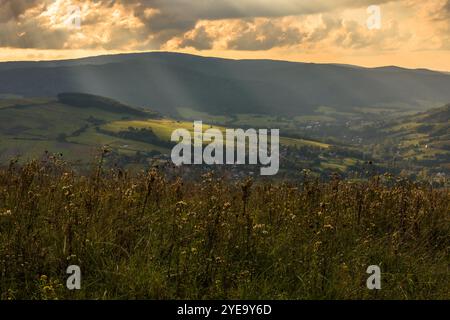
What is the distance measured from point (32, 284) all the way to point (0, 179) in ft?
12.2

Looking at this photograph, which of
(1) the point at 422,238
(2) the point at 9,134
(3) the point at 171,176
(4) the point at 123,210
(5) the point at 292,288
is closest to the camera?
(5) the point at 292,288

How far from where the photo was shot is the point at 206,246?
608 centimetres

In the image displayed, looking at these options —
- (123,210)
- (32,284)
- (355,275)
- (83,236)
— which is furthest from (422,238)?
(32,284)

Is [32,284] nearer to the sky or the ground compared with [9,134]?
nearer to the ground

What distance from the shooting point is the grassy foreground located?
523 cm

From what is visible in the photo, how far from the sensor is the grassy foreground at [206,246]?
17.2ft

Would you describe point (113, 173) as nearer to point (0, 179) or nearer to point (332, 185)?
point (0, 179)

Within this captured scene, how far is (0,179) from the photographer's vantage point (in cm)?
823

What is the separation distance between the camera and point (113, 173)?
9.62 m
